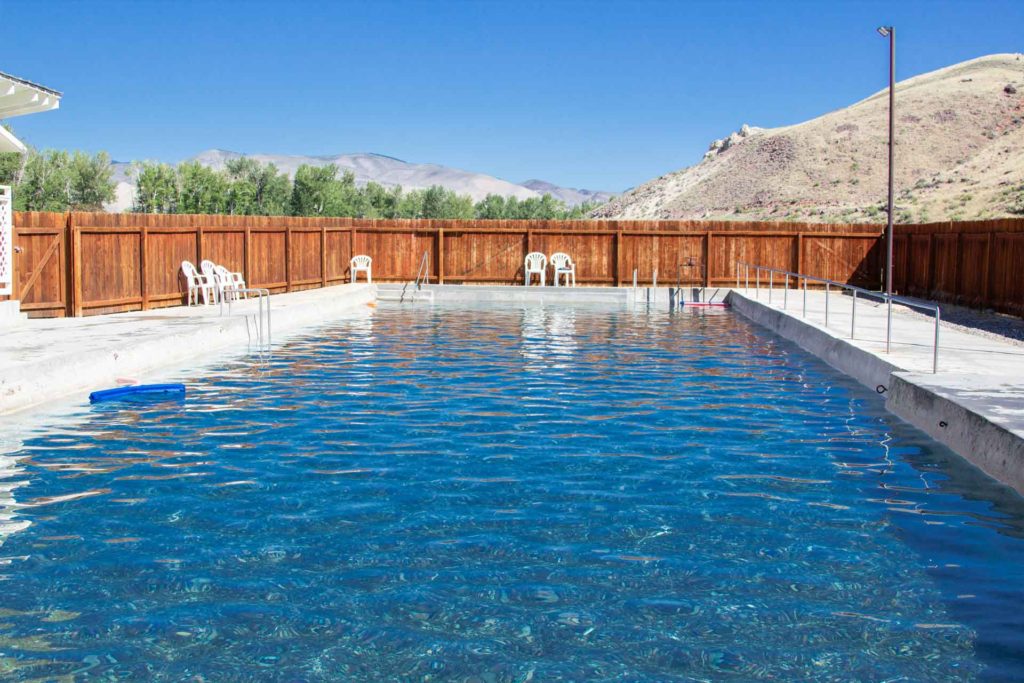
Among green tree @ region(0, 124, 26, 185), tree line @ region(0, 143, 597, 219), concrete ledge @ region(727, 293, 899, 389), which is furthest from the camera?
tree line @ region(0, 143, 597, 219)

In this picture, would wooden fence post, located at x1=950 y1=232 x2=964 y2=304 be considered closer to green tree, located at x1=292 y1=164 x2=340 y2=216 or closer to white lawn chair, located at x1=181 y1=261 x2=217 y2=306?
white lawn chair, located at x1=181 y1=261 x2=217 y2=306

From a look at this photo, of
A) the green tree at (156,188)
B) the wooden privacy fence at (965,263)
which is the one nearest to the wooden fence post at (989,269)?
the wooden privacy fence at (965,263)

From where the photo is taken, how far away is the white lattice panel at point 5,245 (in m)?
17.1

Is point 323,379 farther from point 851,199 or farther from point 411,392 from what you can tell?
point 851,199

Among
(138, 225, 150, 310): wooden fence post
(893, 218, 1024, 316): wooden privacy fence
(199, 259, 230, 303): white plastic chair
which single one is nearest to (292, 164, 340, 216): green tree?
(893, 218, 1024, 316): wooden privacy fence

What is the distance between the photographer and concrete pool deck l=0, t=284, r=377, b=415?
40.0ft

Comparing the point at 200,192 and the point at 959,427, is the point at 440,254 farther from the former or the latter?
the point at 200,192

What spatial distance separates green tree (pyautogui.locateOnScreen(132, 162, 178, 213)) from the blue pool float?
8279 cm

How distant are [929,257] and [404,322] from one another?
46.4 ft

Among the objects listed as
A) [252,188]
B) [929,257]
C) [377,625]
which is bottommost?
[377,625]

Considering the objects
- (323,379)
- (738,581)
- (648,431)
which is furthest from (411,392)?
(738,581)

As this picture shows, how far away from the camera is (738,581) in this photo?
6.13 metres

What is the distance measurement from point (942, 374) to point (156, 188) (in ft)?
288

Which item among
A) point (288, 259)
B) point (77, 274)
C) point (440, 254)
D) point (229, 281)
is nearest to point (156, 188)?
point (440, 254)
